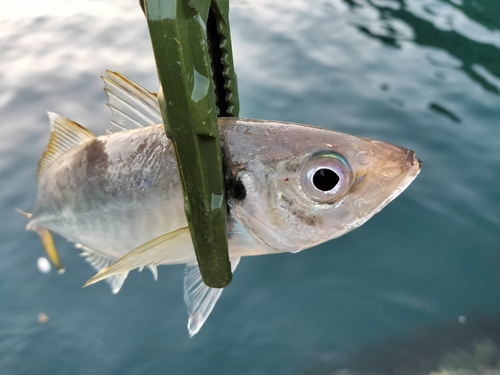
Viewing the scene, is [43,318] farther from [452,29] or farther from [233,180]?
[452,29]

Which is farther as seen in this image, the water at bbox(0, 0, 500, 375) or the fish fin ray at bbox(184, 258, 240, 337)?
the water at bbox(0, 0, 500, 375)

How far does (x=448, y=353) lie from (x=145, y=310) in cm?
192

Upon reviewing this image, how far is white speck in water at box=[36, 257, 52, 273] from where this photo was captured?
133 inches

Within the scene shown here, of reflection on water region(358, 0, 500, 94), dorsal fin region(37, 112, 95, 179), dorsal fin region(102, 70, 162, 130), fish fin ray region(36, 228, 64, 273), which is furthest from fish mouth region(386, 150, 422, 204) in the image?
reflection on water region(358, 0, 500, 94)

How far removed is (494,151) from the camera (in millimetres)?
4137

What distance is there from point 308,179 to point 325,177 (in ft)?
0.12

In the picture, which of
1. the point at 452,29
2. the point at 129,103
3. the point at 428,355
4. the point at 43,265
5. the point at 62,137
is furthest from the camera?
the point at 452,29

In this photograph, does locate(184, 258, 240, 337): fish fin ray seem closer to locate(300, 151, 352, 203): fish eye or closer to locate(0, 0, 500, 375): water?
locate(300, 151, 352, 203): fish eye

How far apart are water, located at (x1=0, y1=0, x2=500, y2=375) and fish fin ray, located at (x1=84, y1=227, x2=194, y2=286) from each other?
199cm

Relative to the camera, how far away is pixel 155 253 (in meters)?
1.07

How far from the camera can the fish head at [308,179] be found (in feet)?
3.51

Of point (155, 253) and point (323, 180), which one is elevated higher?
point (323, 180)

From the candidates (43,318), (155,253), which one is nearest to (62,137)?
(155,253)

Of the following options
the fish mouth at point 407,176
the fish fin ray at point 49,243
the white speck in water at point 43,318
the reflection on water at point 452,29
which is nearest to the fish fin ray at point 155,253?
the fish mouth at point 407,176
